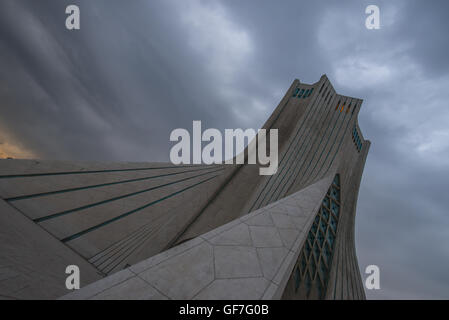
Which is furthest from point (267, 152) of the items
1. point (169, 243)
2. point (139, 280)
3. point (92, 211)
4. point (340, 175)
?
point (139, 280)

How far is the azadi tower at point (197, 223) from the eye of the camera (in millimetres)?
1708

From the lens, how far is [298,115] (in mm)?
9930

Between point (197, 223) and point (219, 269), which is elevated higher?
point (219, 269)

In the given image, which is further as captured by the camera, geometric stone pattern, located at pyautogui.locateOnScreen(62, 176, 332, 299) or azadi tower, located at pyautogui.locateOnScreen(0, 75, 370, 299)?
azadi tower, located at pyautogui.locateOnScreen(0, 75, 370, 299)

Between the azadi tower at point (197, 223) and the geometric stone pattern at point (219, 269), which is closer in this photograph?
the geometric stone pattern at point (219, 269)

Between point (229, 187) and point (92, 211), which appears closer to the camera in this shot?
point (92, 211)

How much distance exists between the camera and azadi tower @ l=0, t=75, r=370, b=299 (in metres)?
1.71

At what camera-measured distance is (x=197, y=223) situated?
22.0ft

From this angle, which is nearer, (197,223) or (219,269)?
(219,269)

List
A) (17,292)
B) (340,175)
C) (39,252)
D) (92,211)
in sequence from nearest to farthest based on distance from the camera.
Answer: (17,292) → (39,252) → (92,211) → (340,175)
